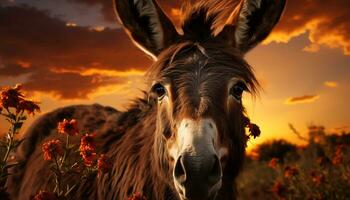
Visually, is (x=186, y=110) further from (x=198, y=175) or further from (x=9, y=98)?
(x=9, y=98)

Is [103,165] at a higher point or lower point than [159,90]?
lower

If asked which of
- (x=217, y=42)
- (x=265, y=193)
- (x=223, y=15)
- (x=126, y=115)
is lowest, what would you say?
(x=265, y=193)

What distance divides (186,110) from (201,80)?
0.38 meters

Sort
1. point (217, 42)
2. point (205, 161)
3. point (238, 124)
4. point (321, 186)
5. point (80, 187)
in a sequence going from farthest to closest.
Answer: point (321, 186)
point (80, 187)
point (217, 42)
point (238, 124)
point (205, 161)

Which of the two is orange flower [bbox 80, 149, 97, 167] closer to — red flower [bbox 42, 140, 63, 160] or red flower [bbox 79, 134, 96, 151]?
red flower [bbox 79, 134, 96, 151]

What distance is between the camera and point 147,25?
4.11 metres

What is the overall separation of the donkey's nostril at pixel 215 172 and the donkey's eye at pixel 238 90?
88 centimetres

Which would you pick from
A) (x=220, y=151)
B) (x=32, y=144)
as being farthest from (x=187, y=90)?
(x=32, y=144)

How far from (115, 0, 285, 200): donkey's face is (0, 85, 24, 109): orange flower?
1.09 m

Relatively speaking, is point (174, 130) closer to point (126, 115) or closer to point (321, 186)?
point (126, 115)

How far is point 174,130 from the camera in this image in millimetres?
3271

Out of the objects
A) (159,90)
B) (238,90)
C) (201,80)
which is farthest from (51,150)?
(238,90)

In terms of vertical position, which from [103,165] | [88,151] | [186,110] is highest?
[186,110]

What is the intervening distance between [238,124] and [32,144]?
3.16 meters
